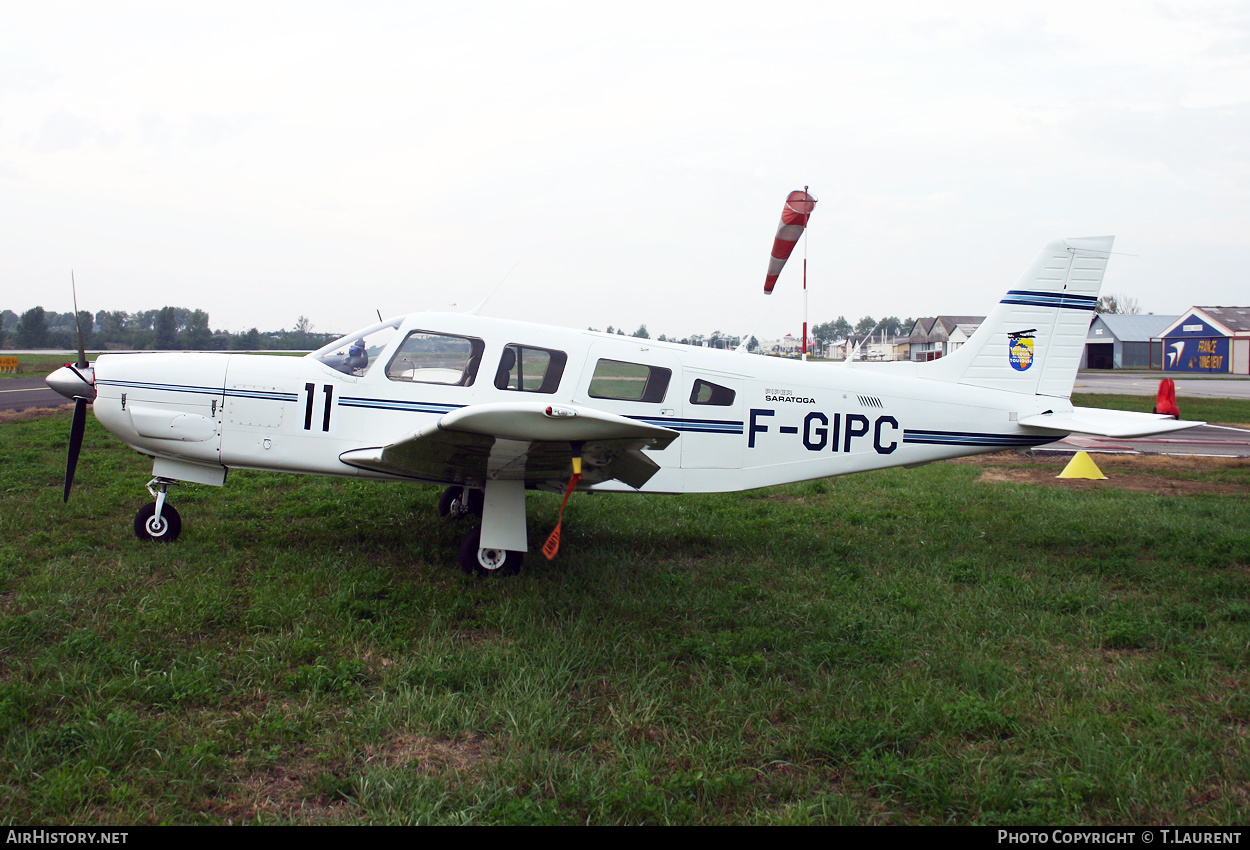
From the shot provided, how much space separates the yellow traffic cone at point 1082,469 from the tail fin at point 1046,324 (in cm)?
411

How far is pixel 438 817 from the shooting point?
8.98ft

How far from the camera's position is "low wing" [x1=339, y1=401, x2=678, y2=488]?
418cm

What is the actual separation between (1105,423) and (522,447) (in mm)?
5456

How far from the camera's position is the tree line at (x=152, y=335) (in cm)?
2904

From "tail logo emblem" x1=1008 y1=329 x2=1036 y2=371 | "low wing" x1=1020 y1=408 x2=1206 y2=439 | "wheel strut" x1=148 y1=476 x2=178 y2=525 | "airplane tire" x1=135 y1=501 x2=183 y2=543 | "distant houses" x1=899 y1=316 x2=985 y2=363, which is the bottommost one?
"airplane tire" x1=135 y1=501 x2=183 y2=543

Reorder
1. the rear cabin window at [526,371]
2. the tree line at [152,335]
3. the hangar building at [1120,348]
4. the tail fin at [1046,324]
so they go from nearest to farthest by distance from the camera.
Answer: the rear cabin window at [526,371] < the tail fin at [1046,324] < the tree line at [152,335] < the hangar building at [1120,348]

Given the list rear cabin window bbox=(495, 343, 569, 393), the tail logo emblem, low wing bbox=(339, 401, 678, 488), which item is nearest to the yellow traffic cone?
the tail logo emblem

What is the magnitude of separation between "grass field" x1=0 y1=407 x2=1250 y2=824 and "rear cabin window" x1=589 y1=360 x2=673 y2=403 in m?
1.42

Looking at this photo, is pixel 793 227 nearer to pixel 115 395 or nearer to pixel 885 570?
pixel 885 570

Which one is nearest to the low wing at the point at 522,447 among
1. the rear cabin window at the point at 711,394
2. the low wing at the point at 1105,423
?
the rear cabin window at the point at 711,394

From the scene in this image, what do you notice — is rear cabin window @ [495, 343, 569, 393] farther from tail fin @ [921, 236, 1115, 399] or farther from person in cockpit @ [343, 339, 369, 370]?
tail fin @ [921, 236, 1115, 399]

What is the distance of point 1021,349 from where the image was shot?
7145 mm

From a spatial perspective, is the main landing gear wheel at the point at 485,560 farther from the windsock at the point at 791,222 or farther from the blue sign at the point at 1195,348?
the blue sign at the point at 1195,348
